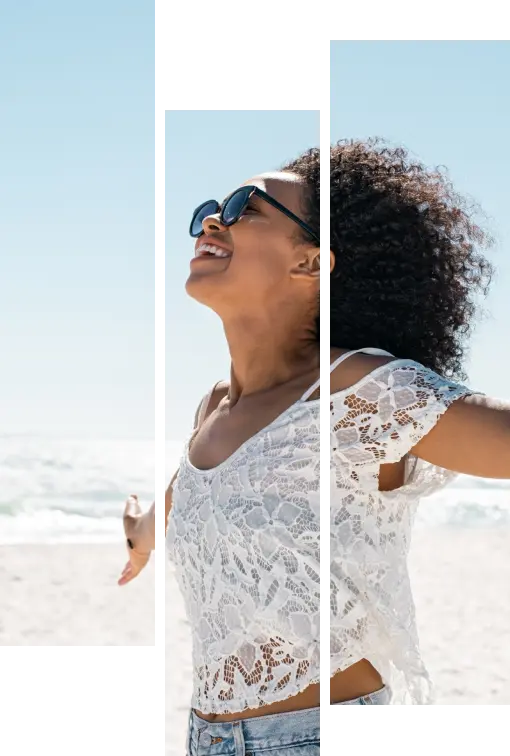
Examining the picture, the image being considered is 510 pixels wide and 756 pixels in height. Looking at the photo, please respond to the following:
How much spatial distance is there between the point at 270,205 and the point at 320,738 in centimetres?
89

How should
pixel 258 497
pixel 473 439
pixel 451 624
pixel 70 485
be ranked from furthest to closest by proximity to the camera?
pixel 70 485 → pixel 451 624 → pixel 258 497 → pixel 473 439

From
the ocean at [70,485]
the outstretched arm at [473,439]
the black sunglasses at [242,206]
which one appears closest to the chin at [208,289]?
the black sunglasses at [242,206]

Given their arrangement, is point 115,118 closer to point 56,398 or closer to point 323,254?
point 56,398

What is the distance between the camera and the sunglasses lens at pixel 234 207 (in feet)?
5.16

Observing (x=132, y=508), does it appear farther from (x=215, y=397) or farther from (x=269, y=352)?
(x=269, y=352)

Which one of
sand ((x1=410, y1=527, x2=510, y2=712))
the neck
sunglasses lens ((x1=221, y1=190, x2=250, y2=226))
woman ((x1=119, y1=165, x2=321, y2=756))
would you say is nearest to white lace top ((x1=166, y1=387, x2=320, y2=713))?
woman ((x1=119, y1=165, x2=321, y2=756))

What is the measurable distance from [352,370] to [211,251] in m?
0.38

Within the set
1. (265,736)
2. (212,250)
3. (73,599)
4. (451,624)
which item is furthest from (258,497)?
(73,599)

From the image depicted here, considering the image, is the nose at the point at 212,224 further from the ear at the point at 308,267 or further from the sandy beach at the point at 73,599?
the sandy beach at the point at 73,599

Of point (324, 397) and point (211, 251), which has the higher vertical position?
point (211, 251)

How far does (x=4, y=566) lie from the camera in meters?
7.57

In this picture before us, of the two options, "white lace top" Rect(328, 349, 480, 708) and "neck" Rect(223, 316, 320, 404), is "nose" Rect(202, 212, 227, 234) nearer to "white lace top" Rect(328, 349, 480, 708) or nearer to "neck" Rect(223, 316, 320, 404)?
"neck" Rect(223, 316, 320, 404)

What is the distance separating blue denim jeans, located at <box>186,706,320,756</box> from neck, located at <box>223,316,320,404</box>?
55 cm

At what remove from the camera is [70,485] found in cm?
762
